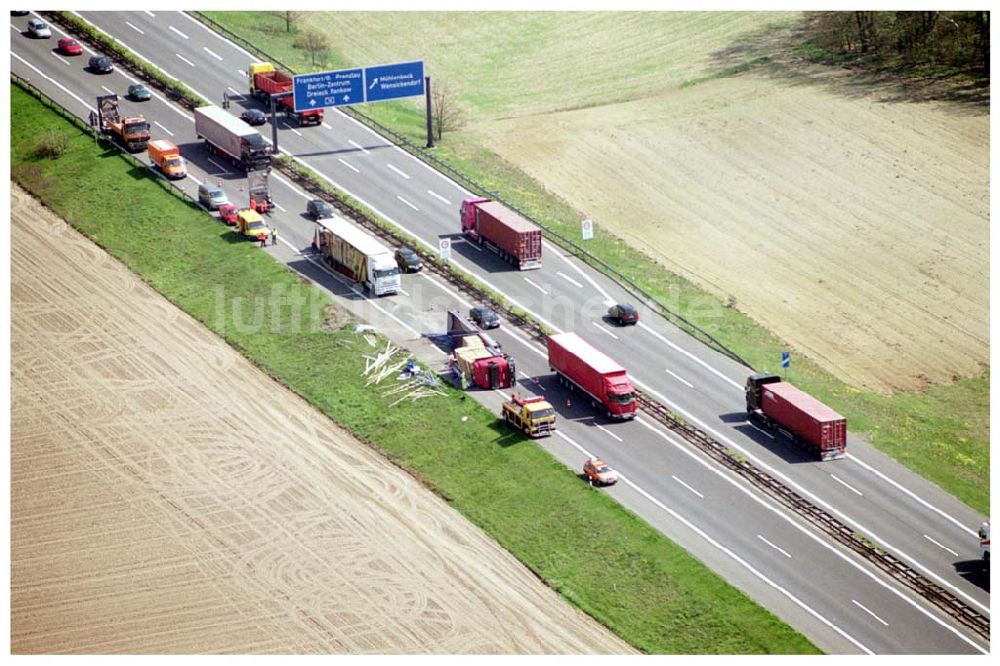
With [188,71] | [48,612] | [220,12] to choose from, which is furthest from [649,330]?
[220,12]

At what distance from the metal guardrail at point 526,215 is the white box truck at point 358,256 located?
42.2ft

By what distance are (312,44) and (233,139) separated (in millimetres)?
25834

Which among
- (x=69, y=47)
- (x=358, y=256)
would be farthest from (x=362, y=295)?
(x=69, y=47)

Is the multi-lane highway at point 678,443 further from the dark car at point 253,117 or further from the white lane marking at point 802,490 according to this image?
the dark car at point 253,117

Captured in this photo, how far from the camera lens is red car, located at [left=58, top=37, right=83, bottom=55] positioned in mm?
125438

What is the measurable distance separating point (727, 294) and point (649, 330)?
8193 millimetres

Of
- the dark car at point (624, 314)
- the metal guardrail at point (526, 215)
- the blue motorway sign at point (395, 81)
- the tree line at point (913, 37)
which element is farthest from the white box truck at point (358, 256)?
the tree line at point (913, 37)

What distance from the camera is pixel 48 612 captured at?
71.4 m

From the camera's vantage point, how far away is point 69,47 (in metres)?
125

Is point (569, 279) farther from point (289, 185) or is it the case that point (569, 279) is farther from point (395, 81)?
point (395, 81)

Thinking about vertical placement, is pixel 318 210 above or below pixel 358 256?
above

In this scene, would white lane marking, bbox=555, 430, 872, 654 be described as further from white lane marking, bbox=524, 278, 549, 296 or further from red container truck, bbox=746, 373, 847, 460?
white lane marking, bbox=524, 278, 549, 296

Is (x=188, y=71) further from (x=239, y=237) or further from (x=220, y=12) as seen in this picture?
(x=239, y=237)

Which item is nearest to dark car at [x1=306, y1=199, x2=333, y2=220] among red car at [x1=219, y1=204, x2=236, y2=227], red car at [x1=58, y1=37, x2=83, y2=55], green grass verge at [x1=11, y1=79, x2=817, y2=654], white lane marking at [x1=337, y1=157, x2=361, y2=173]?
red car at [x1=219, y1=204, x2=236, y2=227]
